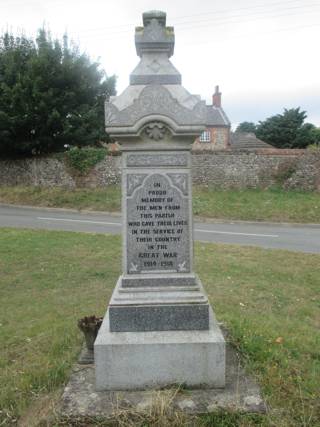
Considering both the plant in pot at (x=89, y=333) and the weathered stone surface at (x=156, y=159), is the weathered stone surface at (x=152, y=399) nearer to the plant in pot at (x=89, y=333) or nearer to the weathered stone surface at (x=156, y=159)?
the plant in pot at (x=89, y=333)

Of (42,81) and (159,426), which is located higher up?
(42,81)

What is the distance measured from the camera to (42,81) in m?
20.4

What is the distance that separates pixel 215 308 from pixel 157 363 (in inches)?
96.6

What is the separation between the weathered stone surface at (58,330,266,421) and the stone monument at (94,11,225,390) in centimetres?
9

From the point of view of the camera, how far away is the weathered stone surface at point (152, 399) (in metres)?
2.89

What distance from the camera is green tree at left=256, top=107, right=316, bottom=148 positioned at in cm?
3962

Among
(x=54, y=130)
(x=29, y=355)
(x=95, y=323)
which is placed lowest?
(x=29, y=355)

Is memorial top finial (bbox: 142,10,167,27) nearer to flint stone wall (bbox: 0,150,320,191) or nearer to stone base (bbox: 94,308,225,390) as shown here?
stone base (bbox: 94,308,225,390)

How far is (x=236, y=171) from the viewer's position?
65.4 ft

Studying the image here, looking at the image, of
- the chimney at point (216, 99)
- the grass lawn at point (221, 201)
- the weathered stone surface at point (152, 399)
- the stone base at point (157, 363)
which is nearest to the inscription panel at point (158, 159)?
the stone base at point (157, 363)

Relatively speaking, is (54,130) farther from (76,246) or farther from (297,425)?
(297,425)

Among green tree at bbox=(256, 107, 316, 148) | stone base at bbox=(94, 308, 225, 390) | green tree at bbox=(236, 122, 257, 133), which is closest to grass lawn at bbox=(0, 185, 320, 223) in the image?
stone base at bbox=(94, 308, 225, 390)

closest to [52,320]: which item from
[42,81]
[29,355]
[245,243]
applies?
[29,355]

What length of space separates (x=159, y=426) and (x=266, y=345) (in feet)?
5.47
